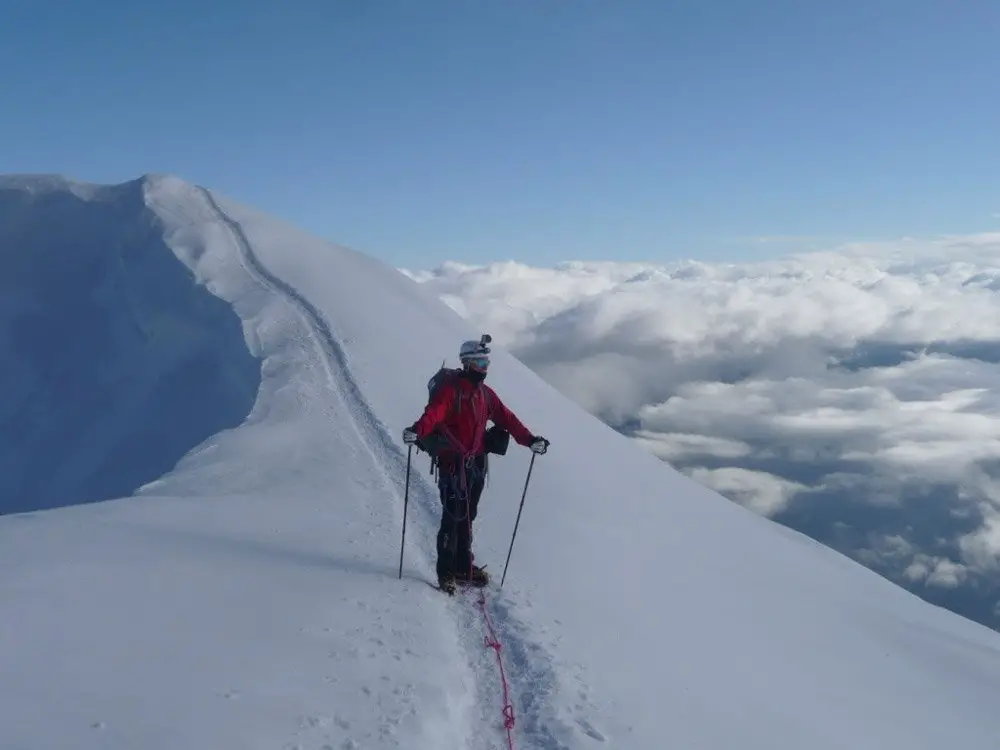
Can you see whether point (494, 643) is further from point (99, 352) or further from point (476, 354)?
point (99, 352)

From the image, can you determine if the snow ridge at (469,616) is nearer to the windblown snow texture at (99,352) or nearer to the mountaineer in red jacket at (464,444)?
the mountaineer in red jacket at (464,444)

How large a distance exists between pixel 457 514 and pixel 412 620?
155 centimetres

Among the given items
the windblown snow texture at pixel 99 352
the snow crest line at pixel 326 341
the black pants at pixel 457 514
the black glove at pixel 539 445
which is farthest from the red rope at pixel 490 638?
the windblown snow texture at pixel 99 352

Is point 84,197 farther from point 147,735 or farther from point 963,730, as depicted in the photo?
point 963,730

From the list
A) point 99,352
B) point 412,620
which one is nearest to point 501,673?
point 412,620

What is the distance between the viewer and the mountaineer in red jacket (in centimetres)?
Result: 833

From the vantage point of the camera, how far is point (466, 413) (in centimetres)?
843

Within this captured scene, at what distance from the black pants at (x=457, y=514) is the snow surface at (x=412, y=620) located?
0.41 metres

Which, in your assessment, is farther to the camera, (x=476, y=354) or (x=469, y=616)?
(x=476, y=354)

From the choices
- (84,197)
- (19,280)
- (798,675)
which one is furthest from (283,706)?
(84,197)

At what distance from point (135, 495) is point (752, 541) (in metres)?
12.4

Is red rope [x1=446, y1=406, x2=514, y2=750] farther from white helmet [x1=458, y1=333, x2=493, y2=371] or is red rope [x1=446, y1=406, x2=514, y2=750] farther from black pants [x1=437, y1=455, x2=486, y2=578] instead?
white helmet [x1=458, y1=333, x2=493, y2=371]

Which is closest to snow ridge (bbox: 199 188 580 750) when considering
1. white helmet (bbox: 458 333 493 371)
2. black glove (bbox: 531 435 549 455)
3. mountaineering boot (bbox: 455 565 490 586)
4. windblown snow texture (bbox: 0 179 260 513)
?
mountaineering boot (bbox: 455 565 490 586)

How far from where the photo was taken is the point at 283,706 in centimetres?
522
